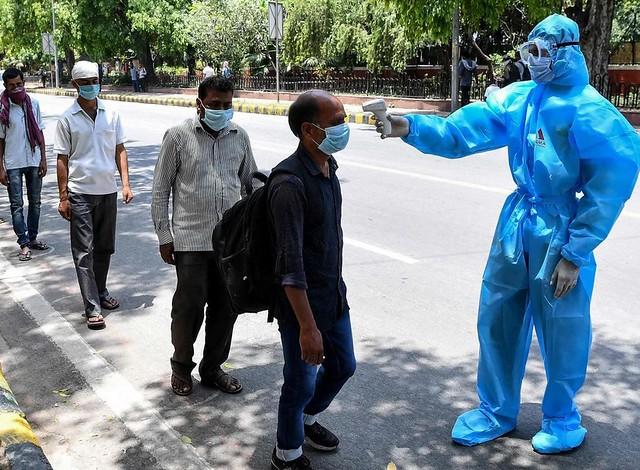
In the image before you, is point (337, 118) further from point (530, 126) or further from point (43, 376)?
point (43, 376)

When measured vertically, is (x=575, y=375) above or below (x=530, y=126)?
below

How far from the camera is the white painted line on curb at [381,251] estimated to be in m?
6.77

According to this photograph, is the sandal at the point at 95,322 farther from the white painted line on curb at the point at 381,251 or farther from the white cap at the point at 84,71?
the white painted line on curb at the point at 381,251

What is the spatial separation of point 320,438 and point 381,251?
3636 mm

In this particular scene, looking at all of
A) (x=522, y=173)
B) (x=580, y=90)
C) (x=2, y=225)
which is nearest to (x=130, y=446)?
(x=522, y=173)

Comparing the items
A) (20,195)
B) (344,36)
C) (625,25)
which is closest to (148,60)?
(344,36)

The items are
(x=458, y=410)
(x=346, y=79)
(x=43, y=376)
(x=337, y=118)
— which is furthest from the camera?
(x=346, y=79)

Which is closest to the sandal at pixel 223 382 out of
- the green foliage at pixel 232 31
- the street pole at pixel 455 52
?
the street pole at pixel 455 52

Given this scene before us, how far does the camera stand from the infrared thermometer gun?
3232mm

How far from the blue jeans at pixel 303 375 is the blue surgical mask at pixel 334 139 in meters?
0.71

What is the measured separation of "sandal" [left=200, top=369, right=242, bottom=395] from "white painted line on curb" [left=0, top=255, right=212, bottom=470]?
1.17 ft

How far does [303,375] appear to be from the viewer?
10.4 feet

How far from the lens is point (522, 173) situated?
11.2ft

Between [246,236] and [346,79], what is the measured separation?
2442 cm
